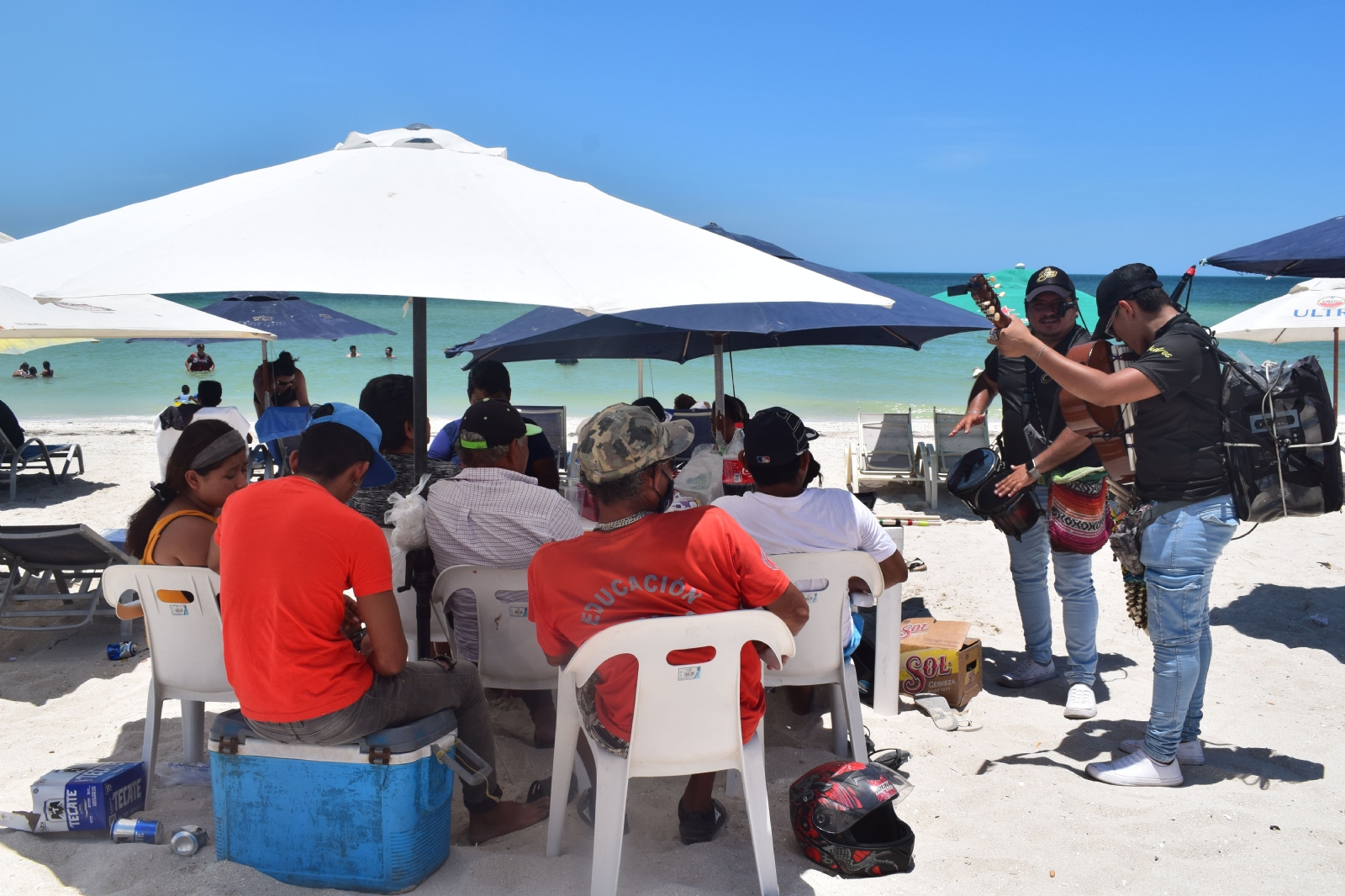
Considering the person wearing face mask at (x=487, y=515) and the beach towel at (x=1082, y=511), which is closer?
the person wearing face mask at (x=487, y=515)

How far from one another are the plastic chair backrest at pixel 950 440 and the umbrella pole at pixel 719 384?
330cm

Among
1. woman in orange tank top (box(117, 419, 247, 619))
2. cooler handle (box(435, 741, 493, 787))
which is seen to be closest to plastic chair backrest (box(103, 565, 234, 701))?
woman in orange tank top (box(117, 419, 247, 619))

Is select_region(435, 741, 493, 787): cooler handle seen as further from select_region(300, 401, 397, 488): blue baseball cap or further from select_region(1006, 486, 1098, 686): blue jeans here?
select_region(1006, 486, 1098, 686): blue jeans

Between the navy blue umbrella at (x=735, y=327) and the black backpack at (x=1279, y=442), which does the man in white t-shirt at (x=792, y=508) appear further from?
the black backpack at (x=1279, y=442)

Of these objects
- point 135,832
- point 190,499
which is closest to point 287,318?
point 190,499

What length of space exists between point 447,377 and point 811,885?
2450 centimetres

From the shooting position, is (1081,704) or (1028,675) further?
(1028,675)

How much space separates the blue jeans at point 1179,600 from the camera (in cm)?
297

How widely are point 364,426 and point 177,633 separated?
0.88m

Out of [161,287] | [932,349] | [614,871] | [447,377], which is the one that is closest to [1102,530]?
[614,871]

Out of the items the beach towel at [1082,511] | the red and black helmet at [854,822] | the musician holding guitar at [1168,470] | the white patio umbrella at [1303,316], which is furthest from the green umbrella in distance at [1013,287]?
the red and black helmet at [854,822]

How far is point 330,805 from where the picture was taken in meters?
2.35

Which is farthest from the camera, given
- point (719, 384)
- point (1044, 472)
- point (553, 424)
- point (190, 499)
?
point (553, 424)

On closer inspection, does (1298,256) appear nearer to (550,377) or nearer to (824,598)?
(824,598)
